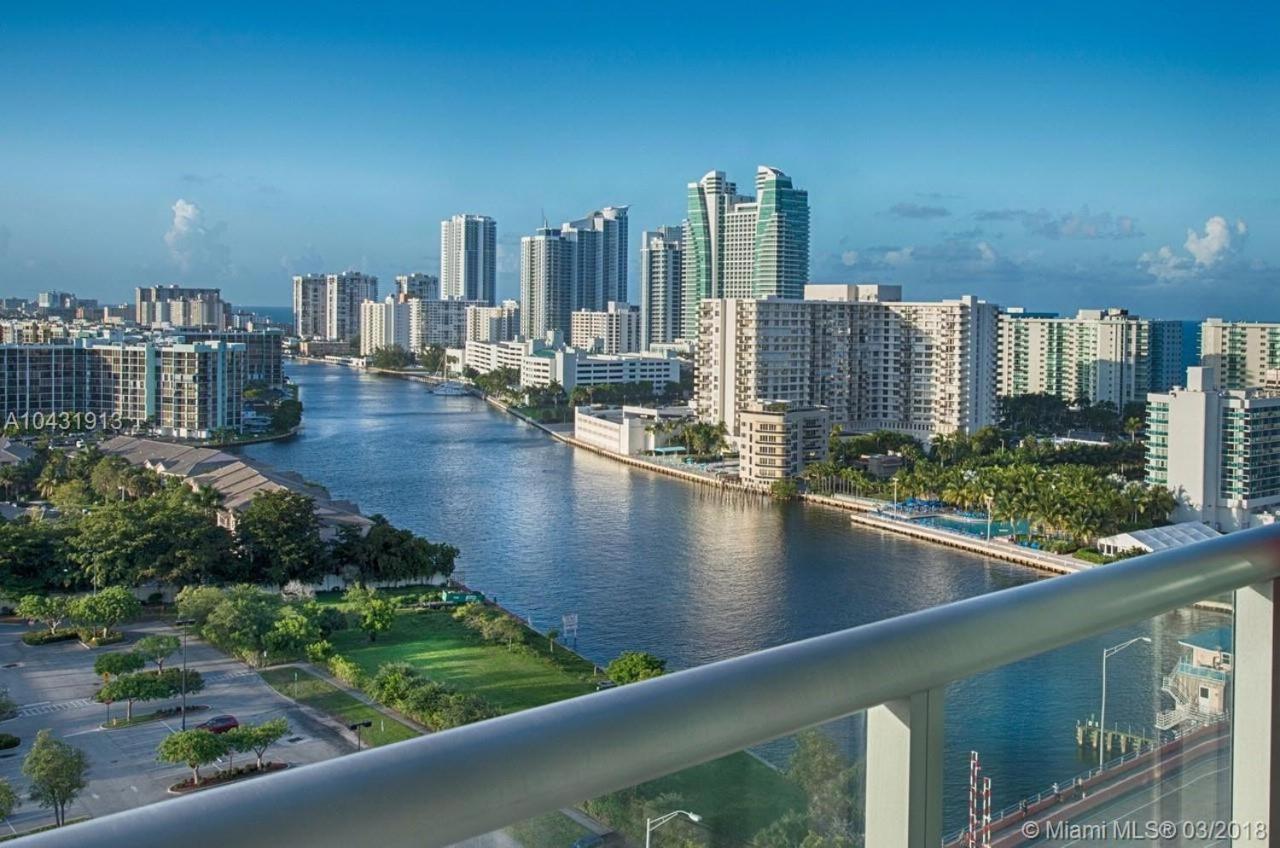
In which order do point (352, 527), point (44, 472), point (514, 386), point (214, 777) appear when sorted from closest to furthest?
point (214, 777) → point (352, 527) → point (44, 472) → point (514, 386)

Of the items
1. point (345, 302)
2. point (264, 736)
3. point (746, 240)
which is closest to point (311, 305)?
point (345, 302)

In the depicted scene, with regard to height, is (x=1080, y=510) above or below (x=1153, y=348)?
below

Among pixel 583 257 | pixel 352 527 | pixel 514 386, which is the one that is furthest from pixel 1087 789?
pixel 583 257

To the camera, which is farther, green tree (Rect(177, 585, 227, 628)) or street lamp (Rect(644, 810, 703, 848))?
green tree (Rect(177, 585, 227, 628))

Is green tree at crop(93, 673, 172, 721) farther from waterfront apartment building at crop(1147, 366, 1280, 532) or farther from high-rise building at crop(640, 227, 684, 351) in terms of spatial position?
high-rise building at crop(640, 227, 684, 351)

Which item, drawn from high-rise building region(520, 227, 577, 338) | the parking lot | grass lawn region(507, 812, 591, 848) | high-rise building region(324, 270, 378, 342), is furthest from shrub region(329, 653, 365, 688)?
high-rise building region(324, 270, 378, 342)

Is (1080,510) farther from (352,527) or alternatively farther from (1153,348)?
(1153,348)
